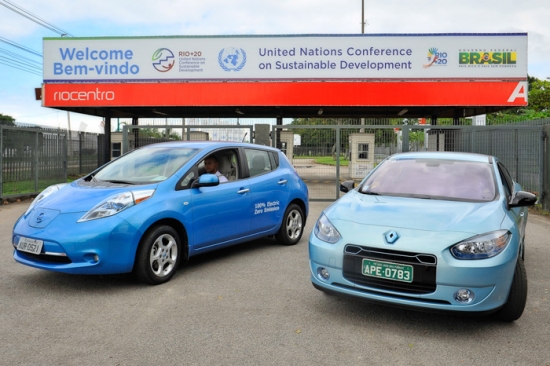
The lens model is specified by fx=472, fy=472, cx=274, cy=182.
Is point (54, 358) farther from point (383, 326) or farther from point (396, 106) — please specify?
point (396, 106)

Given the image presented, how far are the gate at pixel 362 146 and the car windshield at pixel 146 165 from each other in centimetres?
637

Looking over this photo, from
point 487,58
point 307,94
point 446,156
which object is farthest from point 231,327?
point 487,58

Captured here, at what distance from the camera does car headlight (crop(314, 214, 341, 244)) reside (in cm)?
406

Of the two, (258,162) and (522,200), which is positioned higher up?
(258,162)

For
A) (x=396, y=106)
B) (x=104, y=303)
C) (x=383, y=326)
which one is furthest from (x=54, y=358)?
(x=396, y=106)

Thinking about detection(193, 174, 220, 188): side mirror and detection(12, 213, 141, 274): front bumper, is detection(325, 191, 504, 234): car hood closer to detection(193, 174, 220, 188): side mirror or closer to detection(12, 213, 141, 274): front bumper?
detection(193, 174, 220, 188): side mirror

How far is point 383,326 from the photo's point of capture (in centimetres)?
394

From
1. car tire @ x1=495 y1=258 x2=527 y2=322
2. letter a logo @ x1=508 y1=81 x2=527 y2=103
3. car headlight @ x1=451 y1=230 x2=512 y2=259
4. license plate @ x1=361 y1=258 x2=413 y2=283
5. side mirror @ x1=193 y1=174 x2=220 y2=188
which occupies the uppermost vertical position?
letter a logo @ x1=508 y1=81 x2=527 y2=103

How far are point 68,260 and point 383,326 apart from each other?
303cm

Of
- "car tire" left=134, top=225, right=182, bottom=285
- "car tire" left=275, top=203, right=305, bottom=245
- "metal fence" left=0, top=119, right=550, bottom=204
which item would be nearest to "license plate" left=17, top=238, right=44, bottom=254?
"car tire" left=134, top=225, right=182, bottom=285

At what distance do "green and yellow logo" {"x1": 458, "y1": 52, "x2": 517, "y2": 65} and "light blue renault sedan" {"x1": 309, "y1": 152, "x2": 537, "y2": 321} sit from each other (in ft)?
51.3

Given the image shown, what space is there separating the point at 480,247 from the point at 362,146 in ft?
29.6

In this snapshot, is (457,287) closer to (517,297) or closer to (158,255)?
(517,297)

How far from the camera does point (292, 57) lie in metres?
18.7
